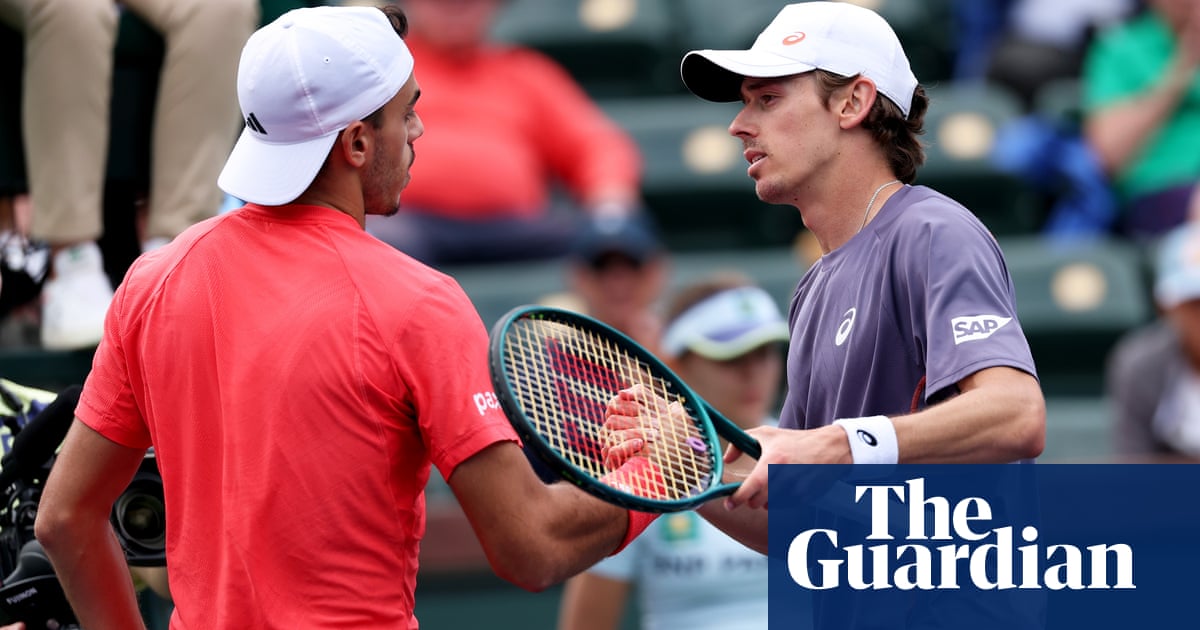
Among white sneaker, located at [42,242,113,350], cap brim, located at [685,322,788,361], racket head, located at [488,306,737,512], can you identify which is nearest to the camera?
racket head, located at [488,306,737,512]

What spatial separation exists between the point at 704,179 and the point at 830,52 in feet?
13.6

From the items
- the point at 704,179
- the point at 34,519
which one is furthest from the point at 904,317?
the point at 704,179

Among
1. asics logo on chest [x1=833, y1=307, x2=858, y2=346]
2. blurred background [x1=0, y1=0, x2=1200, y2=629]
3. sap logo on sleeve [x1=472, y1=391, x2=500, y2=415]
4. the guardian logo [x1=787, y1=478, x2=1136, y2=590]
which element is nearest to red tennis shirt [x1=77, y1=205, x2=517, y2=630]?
sap logo on sleeve [x1=472, y1=391, x2=500, y2=415]

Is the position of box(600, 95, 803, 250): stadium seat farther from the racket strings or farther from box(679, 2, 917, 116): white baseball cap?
the racket strings

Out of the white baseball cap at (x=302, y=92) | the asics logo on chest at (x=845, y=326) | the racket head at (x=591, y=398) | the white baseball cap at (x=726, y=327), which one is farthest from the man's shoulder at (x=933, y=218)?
the white baseball cap at (x=726, y=327)

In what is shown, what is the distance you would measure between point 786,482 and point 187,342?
86 cm

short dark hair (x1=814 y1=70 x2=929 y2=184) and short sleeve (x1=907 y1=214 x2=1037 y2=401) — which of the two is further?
short dark hair (x1=814 y1=70 x2=929 y2=184)

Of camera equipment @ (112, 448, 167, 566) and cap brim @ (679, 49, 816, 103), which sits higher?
cap brim @ (679, 49, 816, 103)

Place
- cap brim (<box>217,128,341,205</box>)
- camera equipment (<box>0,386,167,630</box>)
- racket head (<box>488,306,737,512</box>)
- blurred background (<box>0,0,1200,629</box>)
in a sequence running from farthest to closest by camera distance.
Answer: blurred background (<box>0,0,1200,629</box>) < camera equipment (<box>0,386,167,630</box>) < cap brim (<box>217,128,341,205</box>) < racket head (<box>488,306,737,512</box>)

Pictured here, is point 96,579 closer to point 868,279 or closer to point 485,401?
point 485,401

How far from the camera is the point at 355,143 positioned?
8.09 ft

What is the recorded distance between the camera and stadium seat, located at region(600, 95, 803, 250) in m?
6.79

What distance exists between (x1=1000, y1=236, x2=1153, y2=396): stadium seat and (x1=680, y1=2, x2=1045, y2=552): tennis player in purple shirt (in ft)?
12.4

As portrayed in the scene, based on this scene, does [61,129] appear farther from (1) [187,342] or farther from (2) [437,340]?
(2) [437,340]
